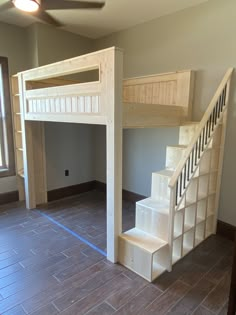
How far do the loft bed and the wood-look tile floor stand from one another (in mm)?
346

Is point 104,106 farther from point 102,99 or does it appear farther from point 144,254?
point 144,254

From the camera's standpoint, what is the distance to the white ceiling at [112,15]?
2.73 metres

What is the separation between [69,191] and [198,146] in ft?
8.55

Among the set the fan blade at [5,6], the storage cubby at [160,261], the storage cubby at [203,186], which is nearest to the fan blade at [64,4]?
the fan blade at [5,6]

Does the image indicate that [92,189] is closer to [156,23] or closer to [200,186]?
[200,186]

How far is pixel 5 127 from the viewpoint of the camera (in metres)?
3.57

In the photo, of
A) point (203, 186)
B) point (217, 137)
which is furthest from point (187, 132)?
point (203, 186)

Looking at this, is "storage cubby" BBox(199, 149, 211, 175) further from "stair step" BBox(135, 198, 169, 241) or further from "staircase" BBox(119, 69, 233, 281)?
"stair step" BBox(135, 198, 169, 241)

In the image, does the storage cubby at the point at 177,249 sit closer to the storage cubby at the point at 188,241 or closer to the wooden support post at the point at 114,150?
the storage cubby at the point at 188,241

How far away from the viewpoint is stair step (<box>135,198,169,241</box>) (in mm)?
2174

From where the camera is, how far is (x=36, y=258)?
235cm

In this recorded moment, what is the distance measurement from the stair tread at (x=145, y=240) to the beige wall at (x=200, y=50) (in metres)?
1.12

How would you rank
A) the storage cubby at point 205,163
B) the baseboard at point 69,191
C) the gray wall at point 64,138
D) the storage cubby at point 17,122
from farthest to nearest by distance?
the baseboard at point 69,191
the storage cubby at point 17,122
the gray wall at point 64,138
the storage cubby at point 205,163

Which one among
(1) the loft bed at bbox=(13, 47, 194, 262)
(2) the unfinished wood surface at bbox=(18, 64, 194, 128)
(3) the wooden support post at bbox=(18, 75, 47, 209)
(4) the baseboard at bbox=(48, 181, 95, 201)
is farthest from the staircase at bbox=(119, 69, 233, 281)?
(4) the baseboard at bbox=(48, 181, 95, 201)
